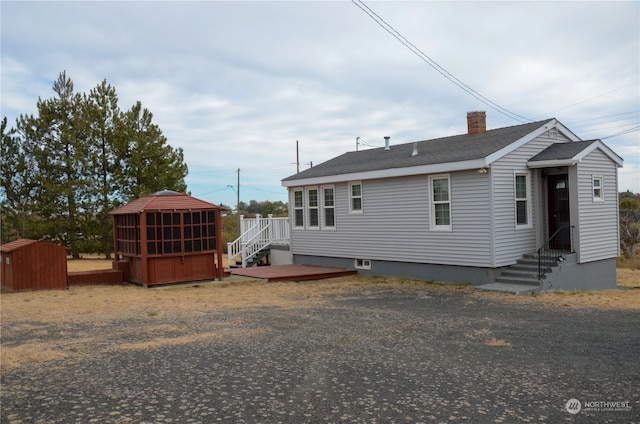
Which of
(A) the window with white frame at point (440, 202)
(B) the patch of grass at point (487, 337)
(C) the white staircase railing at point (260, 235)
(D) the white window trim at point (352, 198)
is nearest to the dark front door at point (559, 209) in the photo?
(A) the window with white frame at point (440, 202)

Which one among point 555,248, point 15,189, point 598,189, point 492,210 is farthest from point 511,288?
point 15,189

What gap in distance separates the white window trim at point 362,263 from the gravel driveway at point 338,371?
752cm

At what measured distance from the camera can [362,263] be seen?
17219 mm

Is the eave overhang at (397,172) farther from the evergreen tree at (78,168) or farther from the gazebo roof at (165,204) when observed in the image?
the evergreen tree at (78,168)

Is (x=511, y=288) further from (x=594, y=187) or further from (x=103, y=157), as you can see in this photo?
(x=103, y=157)

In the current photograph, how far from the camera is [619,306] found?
34.3 ft

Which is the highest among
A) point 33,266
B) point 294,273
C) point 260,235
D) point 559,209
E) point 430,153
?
point 430,153

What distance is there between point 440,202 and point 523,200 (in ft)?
7.08

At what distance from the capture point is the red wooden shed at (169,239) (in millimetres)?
14539

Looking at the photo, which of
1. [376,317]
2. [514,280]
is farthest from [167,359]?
[514,280]

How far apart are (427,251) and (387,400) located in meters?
10.1

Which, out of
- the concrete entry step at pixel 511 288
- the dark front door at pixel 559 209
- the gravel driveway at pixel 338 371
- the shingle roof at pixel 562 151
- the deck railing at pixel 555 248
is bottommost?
the concrete entry step at pixel 511 288

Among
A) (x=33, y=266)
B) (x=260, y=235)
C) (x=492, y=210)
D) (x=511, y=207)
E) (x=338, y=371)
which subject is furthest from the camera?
(x=260, y=235)

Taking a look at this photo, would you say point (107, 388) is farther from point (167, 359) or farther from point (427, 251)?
point (427, 251)
